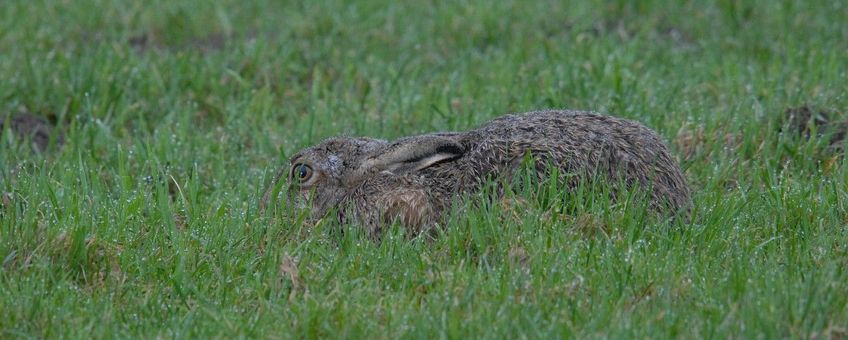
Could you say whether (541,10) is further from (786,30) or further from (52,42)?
(52,42)

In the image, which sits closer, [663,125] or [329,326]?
[329,326]

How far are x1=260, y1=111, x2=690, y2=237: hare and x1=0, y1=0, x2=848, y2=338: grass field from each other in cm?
19

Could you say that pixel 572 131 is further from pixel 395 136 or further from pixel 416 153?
pixel 395 136

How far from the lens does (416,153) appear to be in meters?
5.78

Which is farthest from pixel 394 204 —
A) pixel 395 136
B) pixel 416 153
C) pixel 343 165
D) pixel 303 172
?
pixel 395 136

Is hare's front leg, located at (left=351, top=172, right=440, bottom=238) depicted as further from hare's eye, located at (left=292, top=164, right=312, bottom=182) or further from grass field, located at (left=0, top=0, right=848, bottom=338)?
hare's eye, located at (left=292, top=164, right=312, bottom=182)

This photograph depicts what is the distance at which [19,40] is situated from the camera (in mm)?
9656

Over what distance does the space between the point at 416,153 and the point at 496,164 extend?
15.6 inches

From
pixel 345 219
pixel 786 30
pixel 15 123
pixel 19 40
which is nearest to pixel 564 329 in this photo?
pixel 345 219

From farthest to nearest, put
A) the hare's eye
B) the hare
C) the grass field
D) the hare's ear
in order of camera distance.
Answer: the hare's eye
the hare's ear
the hare
the grass field

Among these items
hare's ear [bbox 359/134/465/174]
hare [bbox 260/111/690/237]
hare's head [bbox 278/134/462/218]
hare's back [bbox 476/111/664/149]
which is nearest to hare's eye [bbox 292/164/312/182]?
hare's head [bbox 278/134/462/218]

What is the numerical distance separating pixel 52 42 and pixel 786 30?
5.45 meters

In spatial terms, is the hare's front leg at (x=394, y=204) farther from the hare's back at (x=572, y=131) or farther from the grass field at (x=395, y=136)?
the hare's back at (x=572, y=131)

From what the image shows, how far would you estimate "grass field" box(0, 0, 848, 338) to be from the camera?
4.50m
